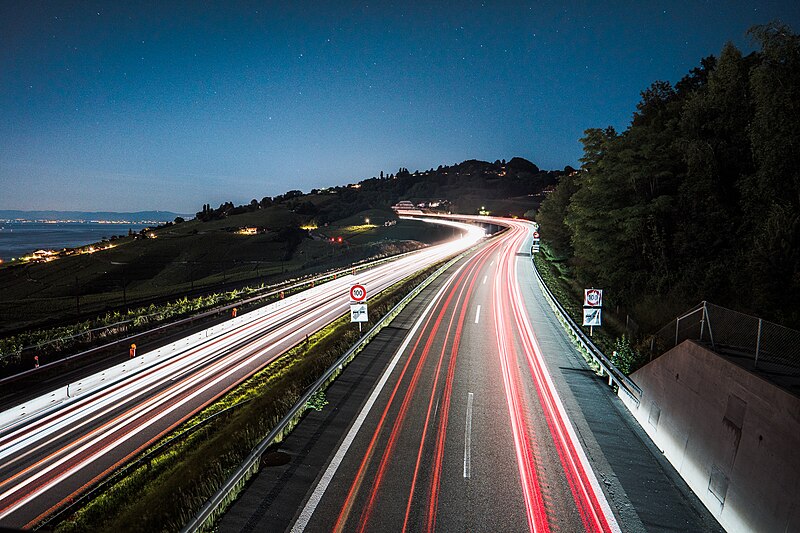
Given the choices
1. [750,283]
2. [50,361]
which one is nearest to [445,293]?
[750,283]

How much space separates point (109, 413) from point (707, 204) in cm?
3131

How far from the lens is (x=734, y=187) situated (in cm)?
2102

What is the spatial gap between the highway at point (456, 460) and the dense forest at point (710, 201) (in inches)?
455

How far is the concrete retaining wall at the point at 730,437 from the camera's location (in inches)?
210

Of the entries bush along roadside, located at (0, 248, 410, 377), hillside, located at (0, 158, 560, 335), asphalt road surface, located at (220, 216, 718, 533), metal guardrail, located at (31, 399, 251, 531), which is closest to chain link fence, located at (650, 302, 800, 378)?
asphalt road surface, located at (220, 216, 718, 533)

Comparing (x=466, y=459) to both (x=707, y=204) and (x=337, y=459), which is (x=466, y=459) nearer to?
(x=337, y=459)

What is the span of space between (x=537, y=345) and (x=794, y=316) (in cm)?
927

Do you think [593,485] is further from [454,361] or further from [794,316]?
[794,316]

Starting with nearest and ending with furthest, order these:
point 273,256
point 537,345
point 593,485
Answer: point 593,485, point 537,345, point 273,256

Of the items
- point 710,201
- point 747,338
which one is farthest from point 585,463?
point 710,201

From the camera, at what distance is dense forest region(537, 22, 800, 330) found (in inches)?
627

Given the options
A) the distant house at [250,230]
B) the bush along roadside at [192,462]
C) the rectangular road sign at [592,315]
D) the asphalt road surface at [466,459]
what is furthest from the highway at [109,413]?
the distant house at [250,230]

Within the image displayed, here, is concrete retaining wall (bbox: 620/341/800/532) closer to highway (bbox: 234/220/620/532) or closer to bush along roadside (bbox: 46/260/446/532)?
highway (bbox: 234/220/620/532)

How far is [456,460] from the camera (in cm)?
785
